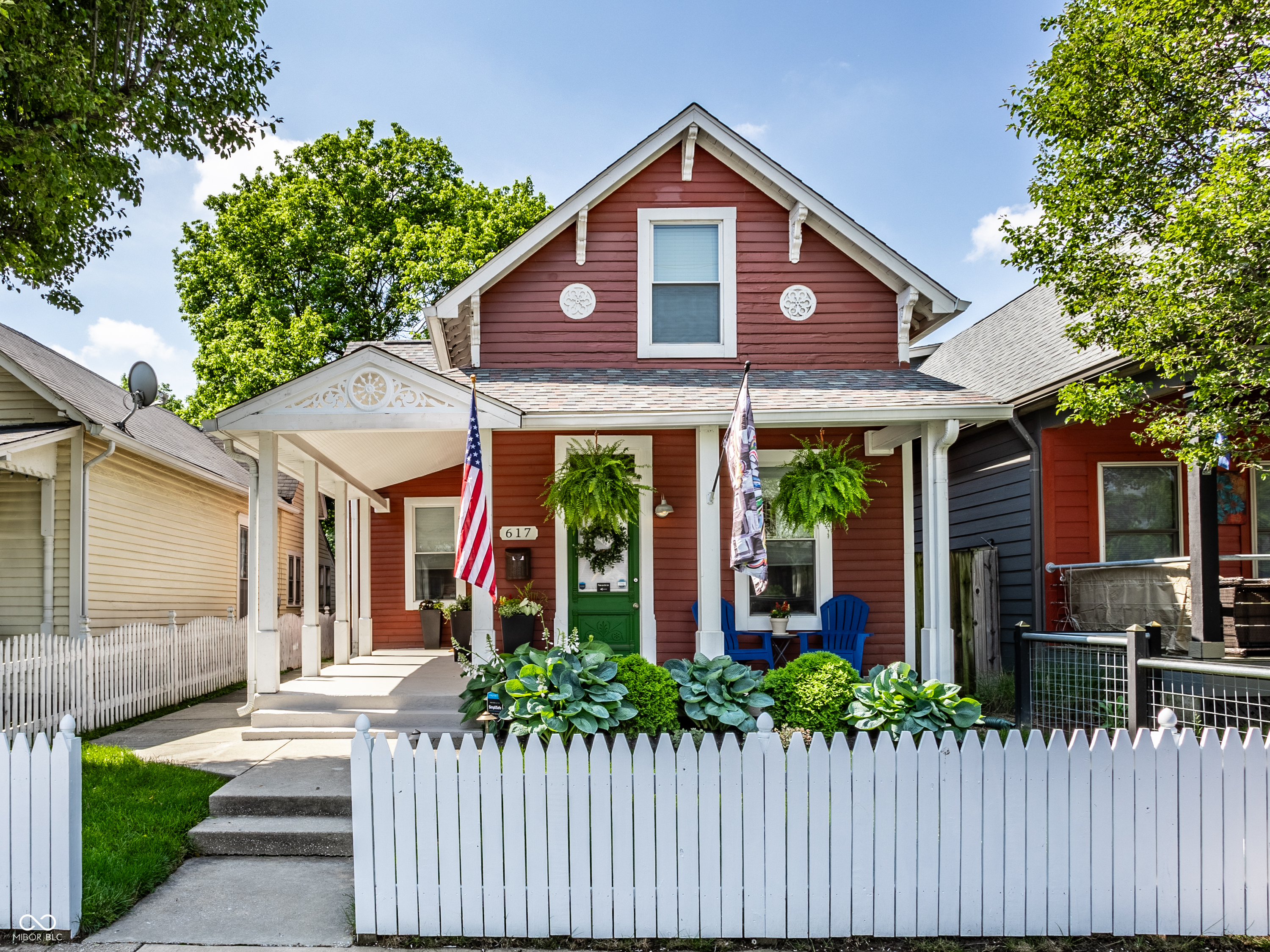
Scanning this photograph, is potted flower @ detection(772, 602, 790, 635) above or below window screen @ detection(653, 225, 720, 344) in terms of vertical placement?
below

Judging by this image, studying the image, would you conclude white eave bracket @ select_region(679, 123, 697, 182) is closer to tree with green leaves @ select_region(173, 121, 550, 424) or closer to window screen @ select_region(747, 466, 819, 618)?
window screen @ select_region(747, 466, 819, 618)

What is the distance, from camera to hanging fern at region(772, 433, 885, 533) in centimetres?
866

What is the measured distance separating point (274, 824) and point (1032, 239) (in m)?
7.79

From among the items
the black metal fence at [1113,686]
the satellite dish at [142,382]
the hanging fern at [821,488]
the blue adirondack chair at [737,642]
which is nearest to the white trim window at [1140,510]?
the black metal fence at [1113,686]

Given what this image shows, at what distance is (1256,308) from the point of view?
6406mm

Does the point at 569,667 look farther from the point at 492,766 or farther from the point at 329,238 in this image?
the point at 329,238

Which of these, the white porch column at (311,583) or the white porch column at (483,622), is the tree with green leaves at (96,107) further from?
the white porch column at (483,622)

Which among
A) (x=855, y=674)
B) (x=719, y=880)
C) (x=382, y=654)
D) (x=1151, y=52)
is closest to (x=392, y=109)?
(x=382, y=654)

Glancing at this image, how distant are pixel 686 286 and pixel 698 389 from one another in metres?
1.64

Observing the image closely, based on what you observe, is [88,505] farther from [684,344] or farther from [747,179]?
[747,179]

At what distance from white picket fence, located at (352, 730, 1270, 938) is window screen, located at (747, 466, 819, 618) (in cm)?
572

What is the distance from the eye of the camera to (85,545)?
433 inches

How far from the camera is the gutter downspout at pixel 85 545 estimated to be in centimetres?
1091

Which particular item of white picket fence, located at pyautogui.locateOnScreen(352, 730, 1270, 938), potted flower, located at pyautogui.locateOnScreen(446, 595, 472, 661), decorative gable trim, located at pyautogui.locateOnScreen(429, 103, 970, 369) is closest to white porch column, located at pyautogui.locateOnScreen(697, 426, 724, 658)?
decorative gable trim, located at pyautogui.locateOnScreen(429, 103, 970, 369)
